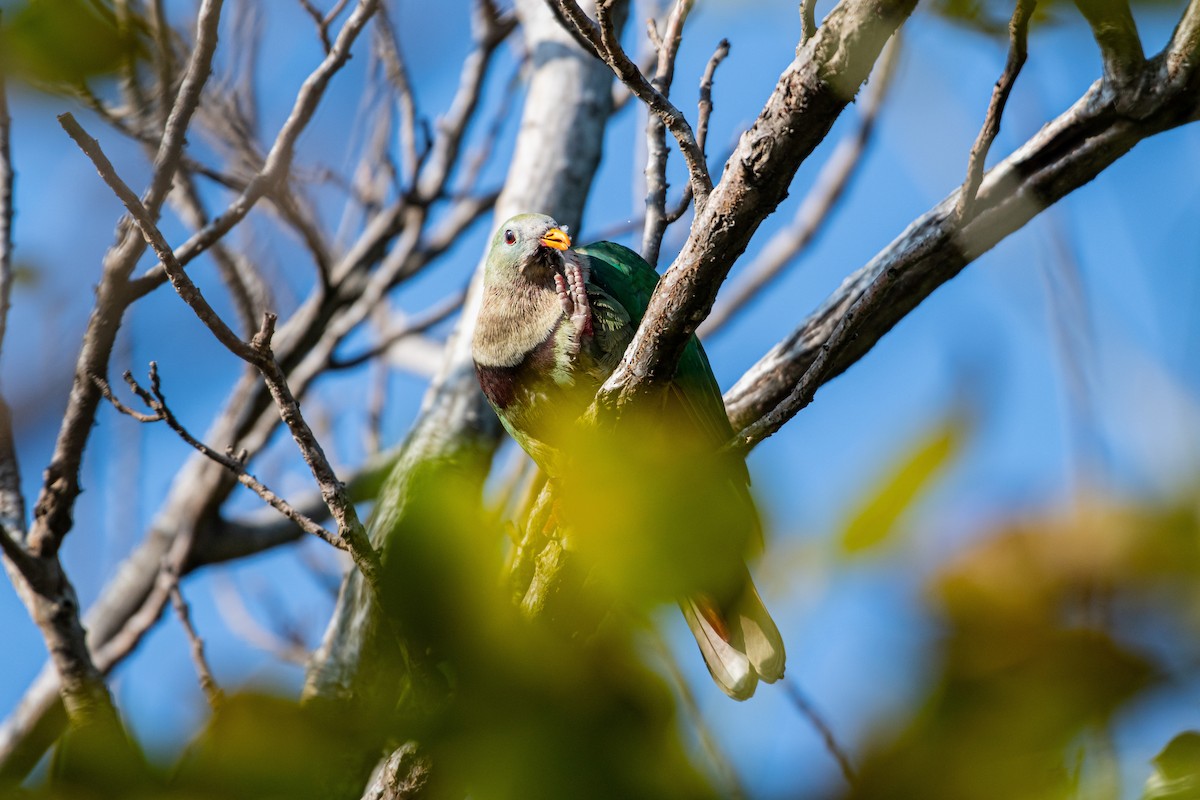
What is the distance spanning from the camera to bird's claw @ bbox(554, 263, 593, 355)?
11.0 feet

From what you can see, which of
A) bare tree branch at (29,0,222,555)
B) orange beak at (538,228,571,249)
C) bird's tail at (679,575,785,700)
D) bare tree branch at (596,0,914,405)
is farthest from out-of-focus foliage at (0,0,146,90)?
bird's tail at (679,575,785,700)

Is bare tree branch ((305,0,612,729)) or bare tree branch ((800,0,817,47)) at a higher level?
bare tree branch ((305,0,612,729))

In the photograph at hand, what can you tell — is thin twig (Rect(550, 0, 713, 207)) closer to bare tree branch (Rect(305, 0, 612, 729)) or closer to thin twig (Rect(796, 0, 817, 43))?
thin twig (Rect(796, 0, 817, 43))

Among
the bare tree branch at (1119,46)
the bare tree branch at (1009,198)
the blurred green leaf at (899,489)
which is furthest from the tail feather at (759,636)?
the blurred green leaf at (899,489)

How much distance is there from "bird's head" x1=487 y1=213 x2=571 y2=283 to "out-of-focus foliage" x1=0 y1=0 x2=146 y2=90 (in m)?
2.09

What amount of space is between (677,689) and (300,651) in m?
5.55

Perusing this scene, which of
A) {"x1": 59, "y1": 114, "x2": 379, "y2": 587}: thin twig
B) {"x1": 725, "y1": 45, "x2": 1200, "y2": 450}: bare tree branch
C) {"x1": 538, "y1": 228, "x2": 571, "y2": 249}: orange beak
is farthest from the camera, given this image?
{"x1": 538, "y1": 228, "x2": 571, "y2": 249}: orange beak

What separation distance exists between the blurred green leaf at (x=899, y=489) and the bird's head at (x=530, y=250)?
2.91 m

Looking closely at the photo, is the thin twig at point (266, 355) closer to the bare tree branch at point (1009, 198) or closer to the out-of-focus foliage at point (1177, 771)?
the bare tree branch at point (1009, 198)

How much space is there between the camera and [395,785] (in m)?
2.34

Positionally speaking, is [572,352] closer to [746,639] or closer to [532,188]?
[746,639]

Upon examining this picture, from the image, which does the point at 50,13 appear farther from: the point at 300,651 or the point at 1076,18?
the point at 300,651

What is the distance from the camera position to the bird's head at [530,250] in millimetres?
3691

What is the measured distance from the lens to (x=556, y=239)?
3.68 meters
